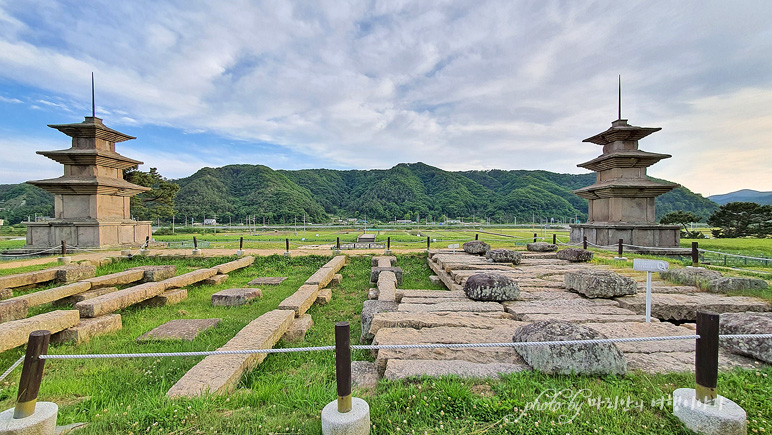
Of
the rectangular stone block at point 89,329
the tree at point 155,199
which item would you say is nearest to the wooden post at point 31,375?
the rectangular stone block at point 89,329

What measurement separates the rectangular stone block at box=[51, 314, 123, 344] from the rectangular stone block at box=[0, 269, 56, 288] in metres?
4.51

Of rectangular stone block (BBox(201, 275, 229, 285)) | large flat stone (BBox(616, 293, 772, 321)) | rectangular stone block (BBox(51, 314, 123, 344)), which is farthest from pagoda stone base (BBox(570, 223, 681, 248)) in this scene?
rectangular stone block (BBox(51, 314, 123, 344))

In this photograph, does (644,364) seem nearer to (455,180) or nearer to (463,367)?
(463,367)

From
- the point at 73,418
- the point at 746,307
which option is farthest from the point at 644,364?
the point at 73,418

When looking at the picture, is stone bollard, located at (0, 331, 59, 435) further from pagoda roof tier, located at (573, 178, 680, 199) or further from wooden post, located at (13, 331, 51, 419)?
pagoda roof tier, located at (573, 178, 680, 199)

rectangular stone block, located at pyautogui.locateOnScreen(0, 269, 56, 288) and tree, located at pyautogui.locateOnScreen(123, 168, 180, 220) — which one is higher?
tree, located at pyautogui.locateOnScreen(123, 168, 180, 220)

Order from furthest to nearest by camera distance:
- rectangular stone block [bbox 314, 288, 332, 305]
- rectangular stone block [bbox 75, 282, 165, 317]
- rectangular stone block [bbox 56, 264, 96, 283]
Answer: rectangular stone block [bbox 56, 264, 96, 283]
rectangular stone block [bbox 314, 288, 332, 305]
rectangular stone block [bbox 75, 282, 165, 317]

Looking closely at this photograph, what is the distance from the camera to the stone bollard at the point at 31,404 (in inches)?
86.0

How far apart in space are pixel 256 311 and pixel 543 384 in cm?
598

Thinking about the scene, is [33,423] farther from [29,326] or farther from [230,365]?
[29,326]

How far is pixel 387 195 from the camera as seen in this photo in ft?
283

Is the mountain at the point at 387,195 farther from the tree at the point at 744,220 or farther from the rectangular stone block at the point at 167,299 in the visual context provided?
the rectangular stone block at the point at 167,299

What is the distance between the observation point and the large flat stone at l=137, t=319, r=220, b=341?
5301mm

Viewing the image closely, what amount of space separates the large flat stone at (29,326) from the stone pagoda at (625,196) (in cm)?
2005
